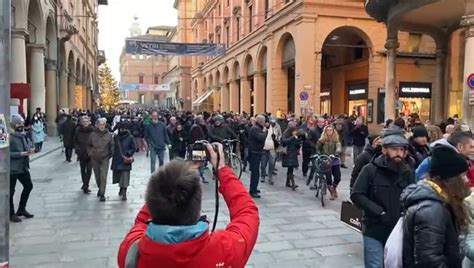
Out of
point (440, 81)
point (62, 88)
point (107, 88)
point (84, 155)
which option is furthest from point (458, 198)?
point (107, 88)

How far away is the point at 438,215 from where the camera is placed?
2398mm

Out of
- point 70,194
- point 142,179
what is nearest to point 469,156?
point 70,194

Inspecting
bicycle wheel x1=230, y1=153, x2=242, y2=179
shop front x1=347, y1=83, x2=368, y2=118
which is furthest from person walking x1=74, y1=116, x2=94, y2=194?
shop front x1=347, y1=83, x2=368, y2=118

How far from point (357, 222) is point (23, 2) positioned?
61.2ft

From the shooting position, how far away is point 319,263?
5.54 m

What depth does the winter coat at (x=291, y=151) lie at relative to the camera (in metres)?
10.8

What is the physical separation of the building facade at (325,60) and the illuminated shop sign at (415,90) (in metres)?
0.02

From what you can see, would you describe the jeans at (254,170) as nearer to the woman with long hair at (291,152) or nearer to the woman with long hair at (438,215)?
the woman with long hair at (291,152)

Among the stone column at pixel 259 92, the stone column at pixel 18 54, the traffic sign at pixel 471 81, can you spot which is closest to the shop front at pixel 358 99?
the stone column at pixel 259 92

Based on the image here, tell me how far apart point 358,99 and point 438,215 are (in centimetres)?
2702

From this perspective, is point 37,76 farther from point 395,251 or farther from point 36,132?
point 395,251

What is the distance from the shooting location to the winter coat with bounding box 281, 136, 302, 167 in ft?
35.4

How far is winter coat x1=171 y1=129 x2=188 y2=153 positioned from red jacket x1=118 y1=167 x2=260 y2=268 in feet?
37.6

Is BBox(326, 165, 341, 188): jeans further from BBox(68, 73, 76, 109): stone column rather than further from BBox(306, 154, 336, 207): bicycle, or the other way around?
BBox(68, 73, 76, 109): stone column
